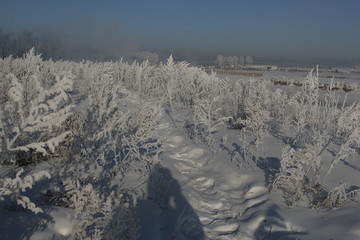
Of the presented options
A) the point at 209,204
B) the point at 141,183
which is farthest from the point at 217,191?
the point at 141,183

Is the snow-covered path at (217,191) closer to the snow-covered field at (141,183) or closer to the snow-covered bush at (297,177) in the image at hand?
the snow-covered field at (141,183)

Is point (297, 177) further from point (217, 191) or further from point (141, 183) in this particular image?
point (141, 183)

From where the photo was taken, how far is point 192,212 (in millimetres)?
4000

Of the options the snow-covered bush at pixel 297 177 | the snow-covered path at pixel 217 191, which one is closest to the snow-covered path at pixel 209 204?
the snow-covered path at pixel 217 191

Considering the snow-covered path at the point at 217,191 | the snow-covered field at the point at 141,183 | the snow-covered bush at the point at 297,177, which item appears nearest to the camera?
the snow-covered field at the point at 141,183

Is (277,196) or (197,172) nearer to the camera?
(277,196)

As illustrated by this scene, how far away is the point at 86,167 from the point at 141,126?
1.04 meters

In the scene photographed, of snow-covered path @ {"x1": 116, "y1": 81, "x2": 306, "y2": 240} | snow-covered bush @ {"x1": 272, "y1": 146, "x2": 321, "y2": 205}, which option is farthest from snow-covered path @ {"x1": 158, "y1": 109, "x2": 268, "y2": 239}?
snow-covered bush @ {"x1": 272, "y1": 146, "x2": 321, "y2": 205}

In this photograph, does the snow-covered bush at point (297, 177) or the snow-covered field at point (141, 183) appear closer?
the snow-covered field at point (141, 183)

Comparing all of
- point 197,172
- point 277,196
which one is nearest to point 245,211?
point 277,196

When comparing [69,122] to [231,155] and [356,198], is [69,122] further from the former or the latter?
[356,198]

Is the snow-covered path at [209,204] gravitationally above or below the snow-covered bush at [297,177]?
below

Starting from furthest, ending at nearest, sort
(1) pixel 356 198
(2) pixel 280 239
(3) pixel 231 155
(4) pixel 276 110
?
(4) pixel 276 110 < (3) pixel 231 155 < (1) pixel 356 198 < (2) pixel 280 239

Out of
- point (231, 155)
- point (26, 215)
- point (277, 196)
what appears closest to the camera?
point (26, 215)
